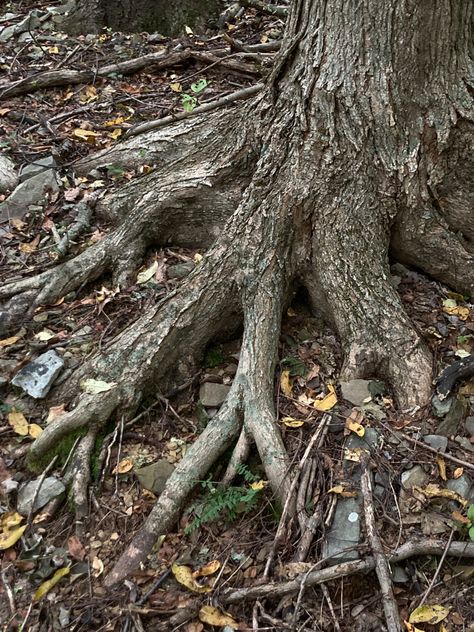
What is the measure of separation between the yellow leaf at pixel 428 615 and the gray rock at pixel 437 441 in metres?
0.80

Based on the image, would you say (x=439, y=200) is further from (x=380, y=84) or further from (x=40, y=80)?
(x=40, y=80)

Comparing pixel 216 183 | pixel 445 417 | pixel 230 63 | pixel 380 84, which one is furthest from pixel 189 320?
pixel 230 63

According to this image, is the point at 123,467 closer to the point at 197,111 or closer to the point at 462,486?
the point at 462,486

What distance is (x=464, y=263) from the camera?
13.0 feet

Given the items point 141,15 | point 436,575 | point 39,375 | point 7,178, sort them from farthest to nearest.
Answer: point 141,15 → point 7,178 → point 39,375 → point 436,575

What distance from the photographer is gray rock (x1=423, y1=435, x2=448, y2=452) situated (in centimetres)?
312

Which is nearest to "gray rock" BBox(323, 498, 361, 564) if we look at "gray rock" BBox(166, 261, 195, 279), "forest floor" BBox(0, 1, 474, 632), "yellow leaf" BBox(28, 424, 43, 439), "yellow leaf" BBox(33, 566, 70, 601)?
"forest floor" BBox(0, 1, 474, 632)

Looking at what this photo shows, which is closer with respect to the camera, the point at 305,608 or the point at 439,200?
the point at 305,608

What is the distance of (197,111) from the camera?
17.7 feet

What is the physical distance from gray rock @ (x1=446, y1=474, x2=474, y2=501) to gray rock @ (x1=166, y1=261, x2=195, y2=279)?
217cm

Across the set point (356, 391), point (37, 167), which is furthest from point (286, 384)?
point (37, 167)

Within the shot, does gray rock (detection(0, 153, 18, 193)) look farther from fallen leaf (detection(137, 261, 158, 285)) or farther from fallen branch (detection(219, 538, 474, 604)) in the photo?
fallen branch (detection(219, 538, 474, 604))

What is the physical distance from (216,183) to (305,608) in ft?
9.09

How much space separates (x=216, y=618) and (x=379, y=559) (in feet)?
2.51
